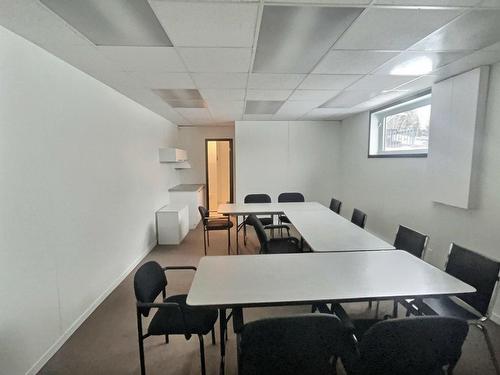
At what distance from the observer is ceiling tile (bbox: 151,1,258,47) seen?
59.4 inches

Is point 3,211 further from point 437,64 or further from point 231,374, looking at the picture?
point 437,64

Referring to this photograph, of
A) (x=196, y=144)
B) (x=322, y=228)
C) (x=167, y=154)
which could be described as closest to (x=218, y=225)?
(x=167, y=154)

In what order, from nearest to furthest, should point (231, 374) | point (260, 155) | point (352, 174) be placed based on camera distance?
1. point (231, 374)
2. point (352, 174)
3. point (260, 155)

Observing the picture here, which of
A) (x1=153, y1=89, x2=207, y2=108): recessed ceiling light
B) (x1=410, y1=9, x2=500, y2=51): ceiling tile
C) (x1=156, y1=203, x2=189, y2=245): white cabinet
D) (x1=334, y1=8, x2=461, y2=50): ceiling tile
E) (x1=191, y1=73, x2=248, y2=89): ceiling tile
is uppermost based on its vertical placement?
A: (x1=410, y1=9, x2=500, y2=51): ceiling tile

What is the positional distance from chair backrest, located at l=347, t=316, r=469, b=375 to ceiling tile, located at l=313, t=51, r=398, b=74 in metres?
2.01

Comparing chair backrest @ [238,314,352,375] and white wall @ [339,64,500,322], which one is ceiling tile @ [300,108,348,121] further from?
chair backrest @ [238,314,352,375]

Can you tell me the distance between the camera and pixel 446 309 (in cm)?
194

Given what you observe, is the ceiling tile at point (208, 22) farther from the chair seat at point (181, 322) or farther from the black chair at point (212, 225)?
the black chair at point (212, 225)

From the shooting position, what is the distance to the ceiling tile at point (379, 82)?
9.41ft

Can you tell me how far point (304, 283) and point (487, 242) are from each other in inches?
86.5

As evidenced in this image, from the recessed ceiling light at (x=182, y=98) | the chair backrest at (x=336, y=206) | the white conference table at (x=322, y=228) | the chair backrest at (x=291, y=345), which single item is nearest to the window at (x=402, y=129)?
the chair backrest at (x=336, y=206)

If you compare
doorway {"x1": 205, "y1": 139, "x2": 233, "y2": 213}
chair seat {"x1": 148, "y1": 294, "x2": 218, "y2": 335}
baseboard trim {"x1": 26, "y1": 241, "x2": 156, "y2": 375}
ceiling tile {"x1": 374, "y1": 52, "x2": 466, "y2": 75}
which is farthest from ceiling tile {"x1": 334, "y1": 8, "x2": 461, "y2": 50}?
doorway {"x1": 205, "y1": 139, "x2": 233, "y2": 213}

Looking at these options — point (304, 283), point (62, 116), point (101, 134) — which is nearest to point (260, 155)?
point (101, 134)

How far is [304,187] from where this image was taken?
20.3 feet
